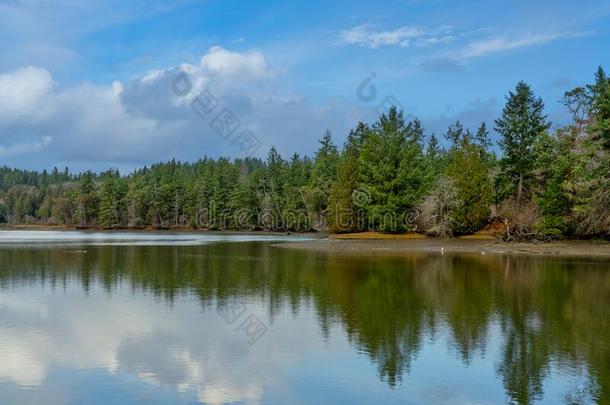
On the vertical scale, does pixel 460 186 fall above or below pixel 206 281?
above

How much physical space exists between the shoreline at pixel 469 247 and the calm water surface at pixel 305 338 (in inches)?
732

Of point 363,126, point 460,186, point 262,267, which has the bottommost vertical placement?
point 262,267

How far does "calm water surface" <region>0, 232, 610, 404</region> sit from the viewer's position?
13698 millimetres

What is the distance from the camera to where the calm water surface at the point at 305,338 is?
13.7 metres

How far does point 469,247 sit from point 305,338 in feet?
146

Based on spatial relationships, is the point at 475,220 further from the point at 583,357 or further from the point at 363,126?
the point at 583,357

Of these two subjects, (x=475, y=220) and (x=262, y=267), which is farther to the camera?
(x=475, y=220)

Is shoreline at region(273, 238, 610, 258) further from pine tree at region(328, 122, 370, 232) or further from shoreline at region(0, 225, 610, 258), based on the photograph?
pine tree at region(328, 122, 370, 232)

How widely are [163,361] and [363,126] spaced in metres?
88.9

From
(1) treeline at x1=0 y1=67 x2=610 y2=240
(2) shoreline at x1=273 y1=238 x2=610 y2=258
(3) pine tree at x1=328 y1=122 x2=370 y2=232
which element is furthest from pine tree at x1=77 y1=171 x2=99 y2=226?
(2) shoreline at x1=273 y1=238 x2=610 y2=258

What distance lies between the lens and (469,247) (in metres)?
60.5

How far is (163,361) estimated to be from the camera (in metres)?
16.1

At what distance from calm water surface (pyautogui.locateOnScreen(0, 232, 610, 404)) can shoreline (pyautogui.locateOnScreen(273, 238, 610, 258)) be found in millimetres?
18601

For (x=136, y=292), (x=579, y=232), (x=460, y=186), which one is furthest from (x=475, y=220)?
(x=136, y=292)
